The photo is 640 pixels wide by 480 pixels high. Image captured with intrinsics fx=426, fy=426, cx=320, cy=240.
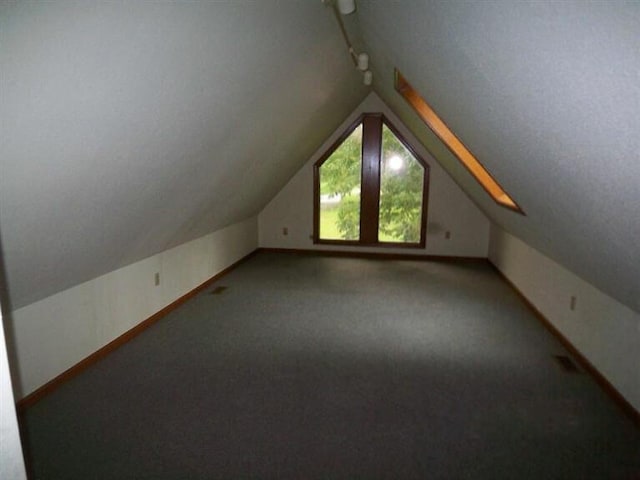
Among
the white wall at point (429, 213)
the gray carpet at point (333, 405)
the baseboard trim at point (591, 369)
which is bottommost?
the gray carpet at point (333, 405)

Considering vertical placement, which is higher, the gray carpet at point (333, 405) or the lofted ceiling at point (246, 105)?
the lofted ceiling at point (246, 105)

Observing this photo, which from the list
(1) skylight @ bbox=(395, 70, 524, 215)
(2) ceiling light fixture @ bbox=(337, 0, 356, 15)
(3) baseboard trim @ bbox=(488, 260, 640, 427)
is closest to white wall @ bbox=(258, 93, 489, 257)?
(3) baseboard trim @ bbox=(488, 260, 640, 427)

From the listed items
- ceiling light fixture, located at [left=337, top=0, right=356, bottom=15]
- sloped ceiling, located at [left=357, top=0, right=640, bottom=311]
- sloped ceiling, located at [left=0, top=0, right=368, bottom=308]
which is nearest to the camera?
sloped ceiling, located at [left=357, top=0, right=640, bottom=311]

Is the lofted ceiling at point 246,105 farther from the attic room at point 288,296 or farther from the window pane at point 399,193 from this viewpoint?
the window pane at point 399,193

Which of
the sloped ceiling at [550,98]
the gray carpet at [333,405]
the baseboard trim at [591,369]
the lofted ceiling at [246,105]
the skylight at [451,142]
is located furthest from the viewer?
the skylight at [451,142]

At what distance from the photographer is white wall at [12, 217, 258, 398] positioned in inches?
90.6

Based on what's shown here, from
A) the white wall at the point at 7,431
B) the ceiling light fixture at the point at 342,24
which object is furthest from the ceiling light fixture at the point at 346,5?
the white wall at the point at 7,431

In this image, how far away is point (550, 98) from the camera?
1208 mm

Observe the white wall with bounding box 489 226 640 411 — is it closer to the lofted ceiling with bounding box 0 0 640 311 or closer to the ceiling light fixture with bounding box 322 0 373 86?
the lofted ceiling with bounding box 0 0 640 311

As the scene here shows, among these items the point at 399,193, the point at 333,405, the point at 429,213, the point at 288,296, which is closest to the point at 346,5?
the point at 333,405

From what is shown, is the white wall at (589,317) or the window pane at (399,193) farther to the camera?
the window pane at (399,193)

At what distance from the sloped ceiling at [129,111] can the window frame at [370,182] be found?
94.2 inches

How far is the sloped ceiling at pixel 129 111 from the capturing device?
3.81 feet

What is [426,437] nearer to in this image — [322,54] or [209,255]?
[322,54]
